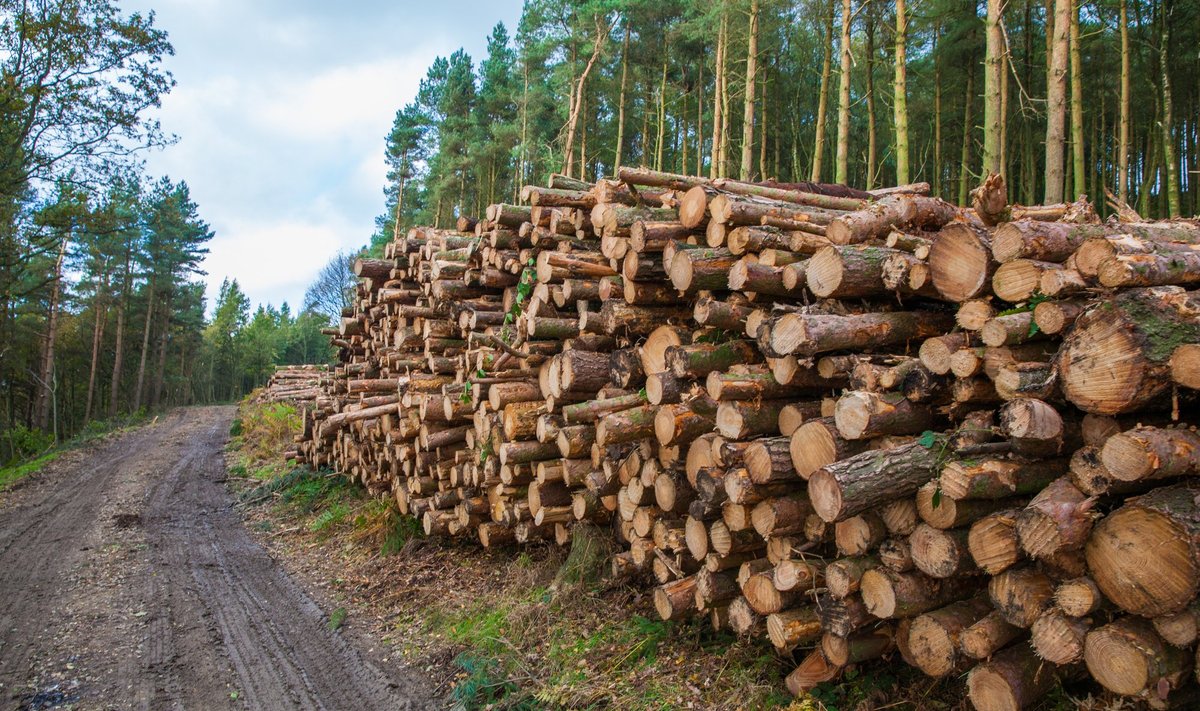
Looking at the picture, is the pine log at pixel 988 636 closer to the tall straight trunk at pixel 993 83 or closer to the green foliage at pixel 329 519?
the green foliage at pixel 329 519

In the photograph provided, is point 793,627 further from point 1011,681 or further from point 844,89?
point 844,89

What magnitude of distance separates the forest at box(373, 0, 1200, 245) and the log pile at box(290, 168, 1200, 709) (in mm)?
7595

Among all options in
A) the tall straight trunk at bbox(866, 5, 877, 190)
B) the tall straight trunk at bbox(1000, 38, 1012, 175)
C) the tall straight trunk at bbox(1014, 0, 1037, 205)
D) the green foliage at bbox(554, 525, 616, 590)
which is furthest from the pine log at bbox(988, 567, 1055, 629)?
the tall straight trunk at bbox(1014, 0, 1037, 205)

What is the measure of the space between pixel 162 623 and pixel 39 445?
78.1 feet

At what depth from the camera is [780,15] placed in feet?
65.6

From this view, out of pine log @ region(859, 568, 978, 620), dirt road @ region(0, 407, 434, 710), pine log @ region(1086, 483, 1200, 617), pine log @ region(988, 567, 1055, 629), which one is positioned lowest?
dirt road @ region(0, 407, 434, 710)

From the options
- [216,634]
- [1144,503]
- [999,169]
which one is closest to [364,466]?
[216,634]

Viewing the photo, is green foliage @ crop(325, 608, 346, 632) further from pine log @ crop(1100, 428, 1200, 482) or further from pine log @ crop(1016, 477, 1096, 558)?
pine log @ crop(1100, 428, 1200, 482)

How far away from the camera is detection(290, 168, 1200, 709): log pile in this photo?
2.62 meters

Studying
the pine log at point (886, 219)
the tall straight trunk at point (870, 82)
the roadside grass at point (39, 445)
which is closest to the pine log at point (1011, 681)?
the pine log at point (886, 219)

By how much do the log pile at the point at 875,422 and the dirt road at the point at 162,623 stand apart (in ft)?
6.64

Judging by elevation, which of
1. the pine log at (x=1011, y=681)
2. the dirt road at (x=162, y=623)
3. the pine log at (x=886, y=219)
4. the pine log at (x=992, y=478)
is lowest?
the dirt road at (x=162, y=623)

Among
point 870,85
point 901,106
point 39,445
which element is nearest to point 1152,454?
point 901,106

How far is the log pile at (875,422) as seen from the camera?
262 centimetres
